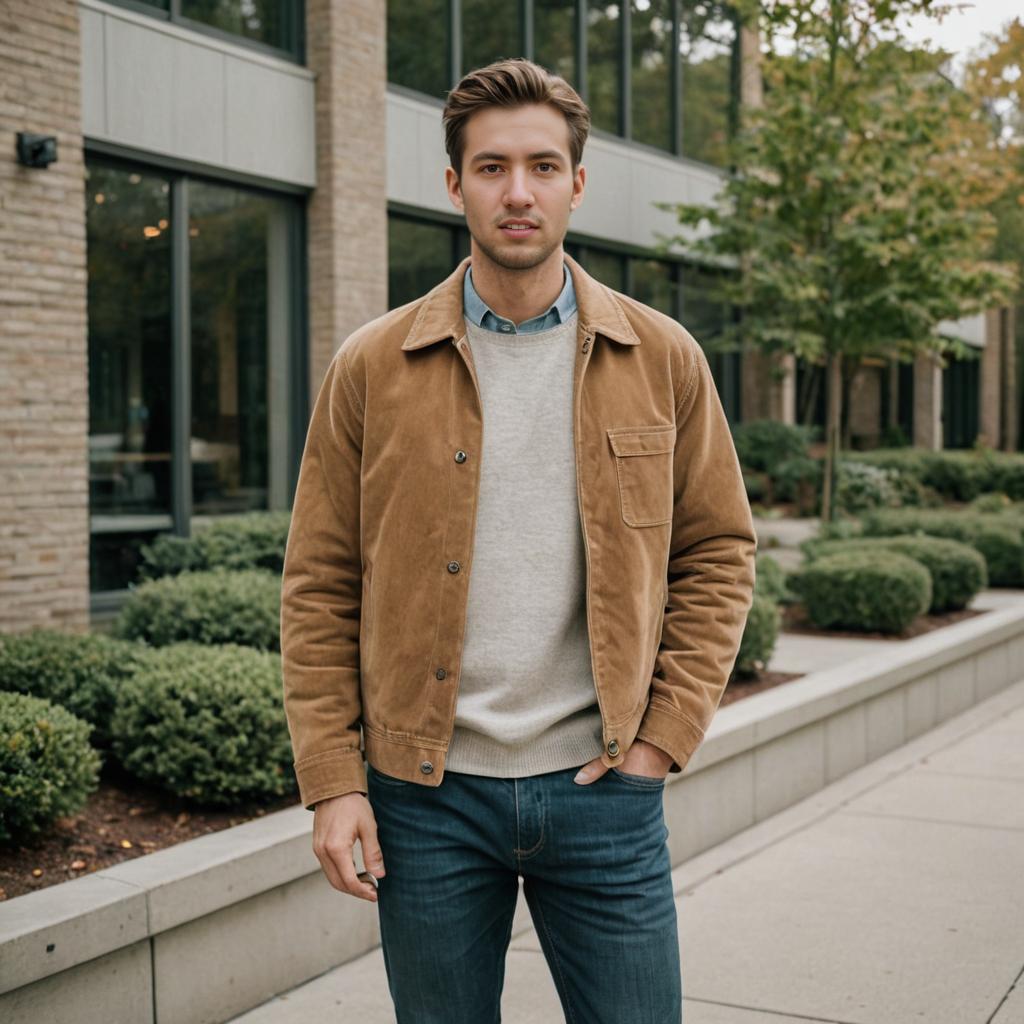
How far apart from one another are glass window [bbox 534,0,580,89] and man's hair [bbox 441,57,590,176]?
12551mm

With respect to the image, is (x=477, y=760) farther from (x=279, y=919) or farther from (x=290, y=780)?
(x=290, y=780)

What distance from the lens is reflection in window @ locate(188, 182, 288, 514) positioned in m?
10.6

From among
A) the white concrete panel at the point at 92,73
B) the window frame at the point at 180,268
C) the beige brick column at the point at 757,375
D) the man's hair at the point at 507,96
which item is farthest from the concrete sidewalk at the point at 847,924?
the beige brick column at the point at 757,375

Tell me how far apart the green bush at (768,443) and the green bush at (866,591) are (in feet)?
29.4

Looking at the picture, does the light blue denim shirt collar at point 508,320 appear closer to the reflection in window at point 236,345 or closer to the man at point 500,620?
the man at point 500,620

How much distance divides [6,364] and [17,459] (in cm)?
55

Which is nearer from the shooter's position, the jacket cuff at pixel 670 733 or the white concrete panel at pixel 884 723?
the jacket cuff at pixel 670 733

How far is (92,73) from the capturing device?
9.28 meters

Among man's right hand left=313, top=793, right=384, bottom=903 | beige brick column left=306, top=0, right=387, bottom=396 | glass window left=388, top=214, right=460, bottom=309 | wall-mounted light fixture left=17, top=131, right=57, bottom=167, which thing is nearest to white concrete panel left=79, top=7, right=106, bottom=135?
wall-mounted light fixture left=17, top=131, right=57, bottom=167

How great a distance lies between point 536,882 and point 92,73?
27.5 ft

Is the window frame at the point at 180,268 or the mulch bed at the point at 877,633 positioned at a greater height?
the window frame at the point at 180,268

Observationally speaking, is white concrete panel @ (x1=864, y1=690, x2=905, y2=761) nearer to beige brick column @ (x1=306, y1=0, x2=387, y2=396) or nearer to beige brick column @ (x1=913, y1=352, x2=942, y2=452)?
beige brick column @ (x1=306, y1=0, x2=387, y2=396)

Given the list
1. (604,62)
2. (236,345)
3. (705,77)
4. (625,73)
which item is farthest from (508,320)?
(705,77)

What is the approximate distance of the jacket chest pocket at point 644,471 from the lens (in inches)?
89.4
